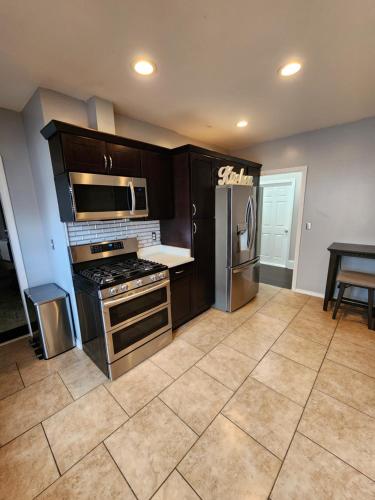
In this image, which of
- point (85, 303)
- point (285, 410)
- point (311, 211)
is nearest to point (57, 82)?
point (85, 303)

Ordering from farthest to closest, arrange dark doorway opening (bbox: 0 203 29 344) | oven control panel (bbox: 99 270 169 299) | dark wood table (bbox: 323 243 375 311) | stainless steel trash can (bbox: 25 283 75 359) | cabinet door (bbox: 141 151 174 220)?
1. dark wood table (bbox: 323 243 375 311)
2. dark doorway opening (bbox: 0 203 29 344)
3. cabinet door (bbox: 141 151 174 220)
4. stainless steel trash can (bbox: 25 283 75 359)
5. oven control panel (bbox: 99 270 169 299)

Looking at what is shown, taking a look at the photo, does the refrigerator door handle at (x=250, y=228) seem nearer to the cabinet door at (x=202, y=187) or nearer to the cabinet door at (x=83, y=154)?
the cabinet door at (x=202, y=187)

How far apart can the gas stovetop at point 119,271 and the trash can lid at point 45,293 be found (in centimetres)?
50

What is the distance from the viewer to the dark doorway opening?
257cm

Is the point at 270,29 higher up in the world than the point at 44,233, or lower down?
higher up

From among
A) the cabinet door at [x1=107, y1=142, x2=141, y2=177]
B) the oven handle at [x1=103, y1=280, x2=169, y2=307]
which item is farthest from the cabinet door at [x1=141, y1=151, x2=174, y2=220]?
the oven handle at [x1=103, y1=280, x2=169, y2=307]

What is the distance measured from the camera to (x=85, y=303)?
2127 mm

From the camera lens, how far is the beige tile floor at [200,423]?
1225 millimetres

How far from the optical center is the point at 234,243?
2910 mm

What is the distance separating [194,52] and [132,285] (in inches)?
76.9

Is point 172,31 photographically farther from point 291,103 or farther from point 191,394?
point 191,394

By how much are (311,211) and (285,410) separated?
9.69 ft

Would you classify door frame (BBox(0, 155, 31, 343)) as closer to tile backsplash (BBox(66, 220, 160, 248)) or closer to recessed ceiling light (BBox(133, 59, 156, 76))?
tile backsplash (BBox(66, 220, 160, 248))

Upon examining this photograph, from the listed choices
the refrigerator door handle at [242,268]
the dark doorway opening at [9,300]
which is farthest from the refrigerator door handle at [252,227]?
the dark doorway opening at [9,300]
